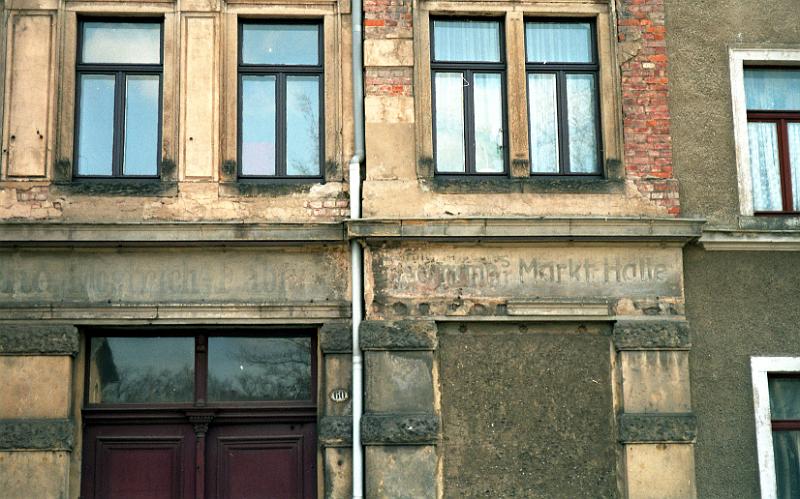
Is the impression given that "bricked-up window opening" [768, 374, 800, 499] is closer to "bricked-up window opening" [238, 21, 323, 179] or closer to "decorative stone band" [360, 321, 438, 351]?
"decorative stone band" [360, 321, 438, 351]

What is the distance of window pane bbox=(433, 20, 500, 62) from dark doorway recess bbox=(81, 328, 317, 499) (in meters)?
3.32

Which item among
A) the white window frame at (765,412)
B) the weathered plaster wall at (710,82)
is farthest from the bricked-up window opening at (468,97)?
the white window frame at (765,412)

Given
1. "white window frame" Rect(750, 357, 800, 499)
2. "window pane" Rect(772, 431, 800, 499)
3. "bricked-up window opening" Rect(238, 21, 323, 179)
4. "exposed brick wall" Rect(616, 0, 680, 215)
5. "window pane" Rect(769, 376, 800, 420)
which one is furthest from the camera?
"bricked-up window opening" Rect(238, 21, 323, 179)

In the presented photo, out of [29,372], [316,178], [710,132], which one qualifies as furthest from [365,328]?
[710,132]

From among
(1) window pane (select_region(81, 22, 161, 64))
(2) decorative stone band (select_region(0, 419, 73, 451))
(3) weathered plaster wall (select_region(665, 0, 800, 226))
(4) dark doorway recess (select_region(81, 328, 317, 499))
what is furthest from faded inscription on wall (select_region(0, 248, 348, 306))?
(3) weathered plaster wall (select_region(665, 0, 800, 226))

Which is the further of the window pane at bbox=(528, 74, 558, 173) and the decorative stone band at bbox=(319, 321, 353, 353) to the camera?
the window pane at bbox=(528, 74, 558, 173)

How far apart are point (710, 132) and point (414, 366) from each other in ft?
13.2

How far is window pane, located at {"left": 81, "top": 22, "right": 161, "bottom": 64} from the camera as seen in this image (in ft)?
37.8

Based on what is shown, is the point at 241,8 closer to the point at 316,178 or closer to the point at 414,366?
the point at 316,178

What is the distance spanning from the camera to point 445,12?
1159 cm

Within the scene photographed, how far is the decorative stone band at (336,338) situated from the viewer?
35.5ft

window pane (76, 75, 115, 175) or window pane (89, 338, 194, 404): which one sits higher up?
window pane (76, 75, 115, 175)

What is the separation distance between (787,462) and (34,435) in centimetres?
740

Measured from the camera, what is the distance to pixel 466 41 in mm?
11688
